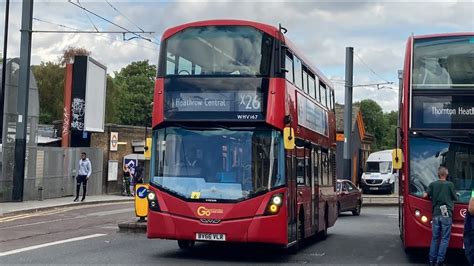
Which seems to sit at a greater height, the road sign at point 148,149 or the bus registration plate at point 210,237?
the road sign at point 148,149

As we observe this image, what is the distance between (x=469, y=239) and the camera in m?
11.0

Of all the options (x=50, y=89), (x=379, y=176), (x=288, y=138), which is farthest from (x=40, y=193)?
(x=50, y=89)

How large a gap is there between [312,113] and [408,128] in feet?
12.2

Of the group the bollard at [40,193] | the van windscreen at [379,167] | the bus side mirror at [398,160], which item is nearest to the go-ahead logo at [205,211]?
the bus side mirror at [398,160]

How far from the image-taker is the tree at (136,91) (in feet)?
254

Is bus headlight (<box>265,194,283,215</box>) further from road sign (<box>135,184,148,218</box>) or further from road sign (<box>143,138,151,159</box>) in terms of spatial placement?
road sign (<box>135,184,148,218</box>)

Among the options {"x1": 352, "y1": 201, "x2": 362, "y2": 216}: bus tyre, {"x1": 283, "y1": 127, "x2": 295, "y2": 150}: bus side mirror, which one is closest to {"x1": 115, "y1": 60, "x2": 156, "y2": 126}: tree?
{"x1": 352, "y1": 201, "x2": 362, "y2": 216}: bus tyre

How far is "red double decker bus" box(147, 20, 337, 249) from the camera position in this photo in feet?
39.2

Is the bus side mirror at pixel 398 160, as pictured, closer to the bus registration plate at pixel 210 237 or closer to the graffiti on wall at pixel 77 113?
the bus registration plate at pixel 210 237

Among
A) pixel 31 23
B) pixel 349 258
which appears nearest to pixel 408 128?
pixel 349 258

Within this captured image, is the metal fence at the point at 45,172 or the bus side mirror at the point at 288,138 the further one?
the metal fence at the point at 45,172

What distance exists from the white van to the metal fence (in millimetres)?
19650

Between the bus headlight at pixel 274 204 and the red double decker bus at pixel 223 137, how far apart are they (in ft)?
0.06

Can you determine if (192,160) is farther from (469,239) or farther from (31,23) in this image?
(31,23)
